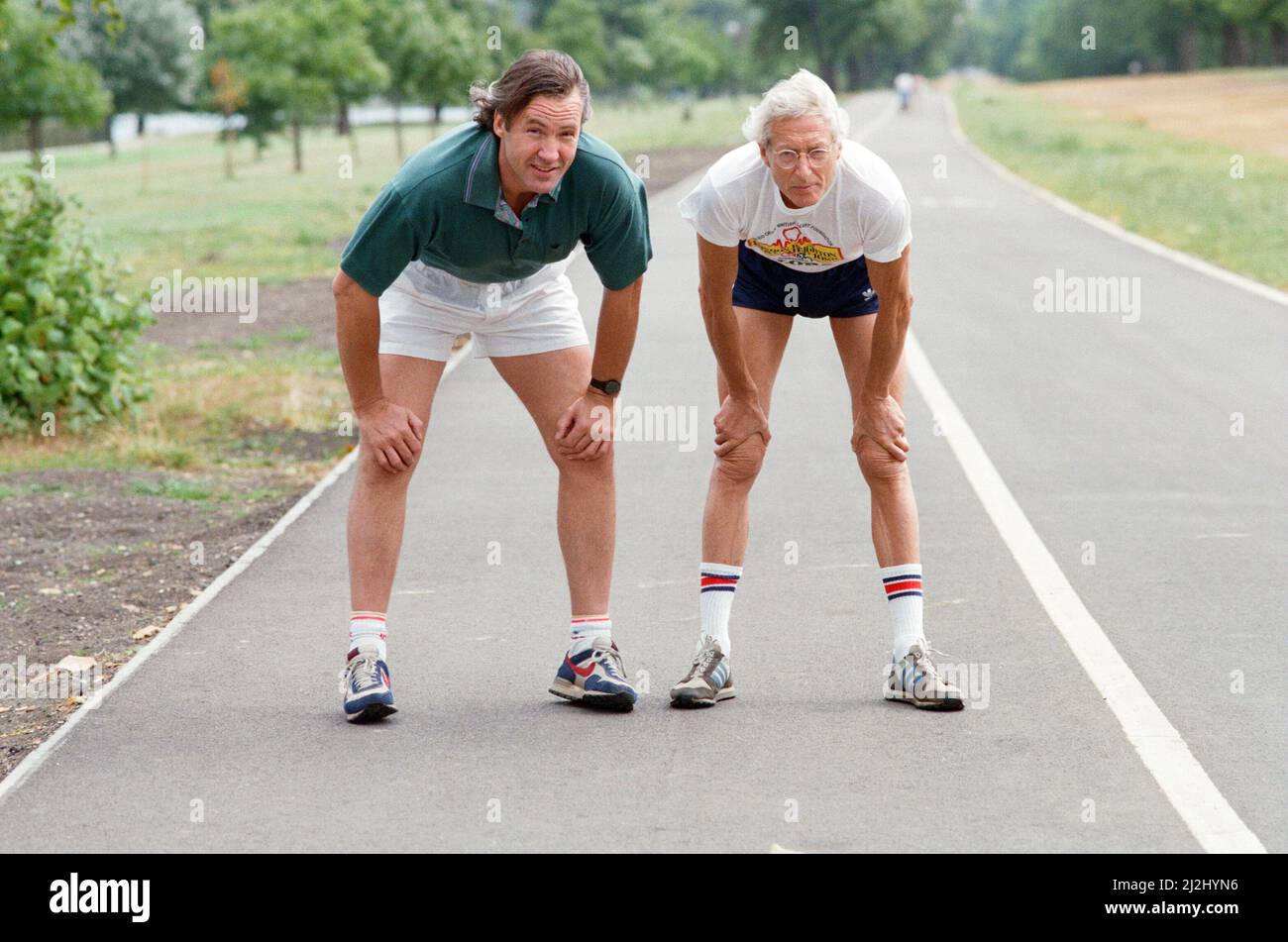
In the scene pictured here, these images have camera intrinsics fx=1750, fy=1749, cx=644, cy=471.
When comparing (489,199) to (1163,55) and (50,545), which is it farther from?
(1163,55)

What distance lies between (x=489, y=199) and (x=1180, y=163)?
35.3 m

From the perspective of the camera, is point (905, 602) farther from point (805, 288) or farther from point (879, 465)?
point (805, 288)

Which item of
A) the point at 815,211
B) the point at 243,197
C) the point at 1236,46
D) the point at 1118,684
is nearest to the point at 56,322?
the point at 815,211

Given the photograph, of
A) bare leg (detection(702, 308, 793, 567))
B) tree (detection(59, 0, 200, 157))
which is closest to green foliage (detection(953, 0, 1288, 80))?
tree (detection(59, 0, 200, 157))

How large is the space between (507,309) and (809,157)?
1.04 metres

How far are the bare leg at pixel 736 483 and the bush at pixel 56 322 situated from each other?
20.3 ft

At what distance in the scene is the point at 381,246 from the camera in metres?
4.87

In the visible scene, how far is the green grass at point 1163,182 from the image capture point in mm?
21328

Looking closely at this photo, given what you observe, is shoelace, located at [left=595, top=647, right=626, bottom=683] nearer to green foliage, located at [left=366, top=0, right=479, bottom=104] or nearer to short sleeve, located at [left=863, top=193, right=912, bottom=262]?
short sleeve, located at [left=863, top=193, right=912, bottom=262]

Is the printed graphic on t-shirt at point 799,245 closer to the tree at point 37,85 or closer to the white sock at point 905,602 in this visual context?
the white sock at point 905,602
